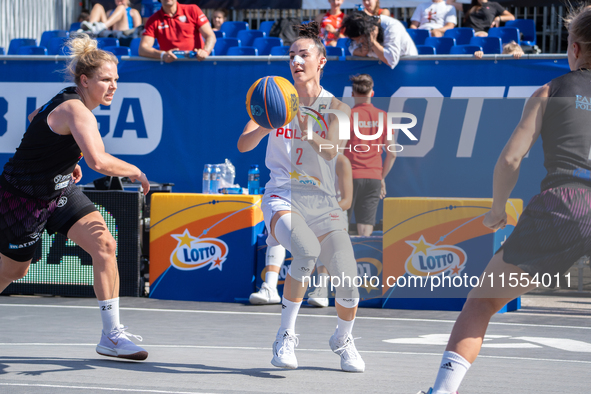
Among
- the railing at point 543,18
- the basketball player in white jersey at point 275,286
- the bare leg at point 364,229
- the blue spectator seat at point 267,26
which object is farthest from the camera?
the blue spectator seat at point 267,26

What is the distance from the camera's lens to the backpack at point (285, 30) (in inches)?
428

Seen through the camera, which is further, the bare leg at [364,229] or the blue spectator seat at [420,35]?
the blue spectator seat at [420,35]

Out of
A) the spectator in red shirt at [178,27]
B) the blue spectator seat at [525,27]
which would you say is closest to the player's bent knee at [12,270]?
the spectator in red shirt at [178,27]

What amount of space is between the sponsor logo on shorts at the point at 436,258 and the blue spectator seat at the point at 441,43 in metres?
4.03

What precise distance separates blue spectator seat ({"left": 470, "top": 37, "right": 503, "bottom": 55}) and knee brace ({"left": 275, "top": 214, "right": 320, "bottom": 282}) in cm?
593

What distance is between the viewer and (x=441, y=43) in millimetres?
9133

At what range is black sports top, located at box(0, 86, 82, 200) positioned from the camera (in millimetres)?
3637

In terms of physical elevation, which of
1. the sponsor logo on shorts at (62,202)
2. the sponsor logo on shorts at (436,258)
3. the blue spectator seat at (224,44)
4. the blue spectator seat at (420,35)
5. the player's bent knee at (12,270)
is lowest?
the sponsor logo on shorts at (436,258)

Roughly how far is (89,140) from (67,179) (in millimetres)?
426

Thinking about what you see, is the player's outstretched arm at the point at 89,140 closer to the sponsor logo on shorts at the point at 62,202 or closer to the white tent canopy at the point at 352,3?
the sponsor logo on shorts at the point at 62,202

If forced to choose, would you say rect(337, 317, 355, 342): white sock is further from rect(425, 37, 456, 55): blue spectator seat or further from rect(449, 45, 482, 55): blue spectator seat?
rect(425, 37, 456, 55): blue spectator seat

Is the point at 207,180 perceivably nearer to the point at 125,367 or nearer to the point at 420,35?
the point at 125,367

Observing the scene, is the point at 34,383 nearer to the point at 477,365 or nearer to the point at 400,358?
the point at 400,358

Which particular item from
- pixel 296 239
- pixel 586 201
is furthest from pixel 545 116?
pixel 296 239
